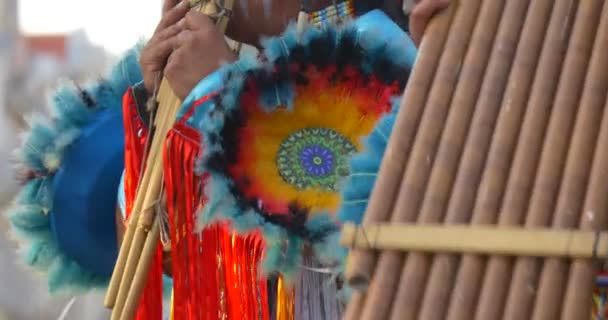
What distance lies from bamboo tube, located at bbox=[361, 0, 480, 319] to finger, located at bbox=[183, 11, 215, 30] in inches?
19.7

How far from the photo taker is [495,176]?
979 mm

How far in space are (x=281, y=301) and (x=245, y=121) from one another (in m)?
0.24

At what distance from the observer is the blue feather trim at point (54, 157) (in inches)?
70.4

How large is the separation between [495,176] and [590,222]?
0.09 m

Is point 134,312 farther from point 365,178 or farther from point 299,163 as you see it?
point 365,178

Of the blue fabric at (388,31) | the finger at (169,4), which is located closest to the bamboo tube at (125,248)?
the finger at (169,4)

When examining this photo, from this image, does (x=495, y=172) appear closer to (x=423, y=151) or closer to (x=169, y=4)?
(x=423, y=151)

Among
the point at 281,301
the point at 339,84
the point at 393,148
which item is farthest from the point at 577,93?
the point at 281,301

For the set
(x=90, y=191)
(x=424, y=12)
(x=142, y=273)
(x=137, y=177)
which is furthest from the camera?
(x=90, y=191)

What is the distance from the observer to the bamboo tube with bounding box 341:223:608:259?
0.91m

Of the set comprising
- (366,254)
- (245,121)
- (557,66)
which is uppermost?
(557,66)

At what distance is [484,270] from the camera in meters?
0.94

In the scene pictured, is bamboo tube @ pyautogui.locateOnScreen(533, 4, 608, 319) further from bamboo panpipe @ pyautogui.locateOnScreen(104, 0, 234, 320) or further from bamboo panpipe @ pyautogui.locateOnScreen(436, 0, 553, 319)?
bamboo panpipe @ pyautogui.locateOnScreen(104, 0, 234, 320)

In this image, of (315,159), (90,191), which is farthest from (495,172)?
(90,191)
